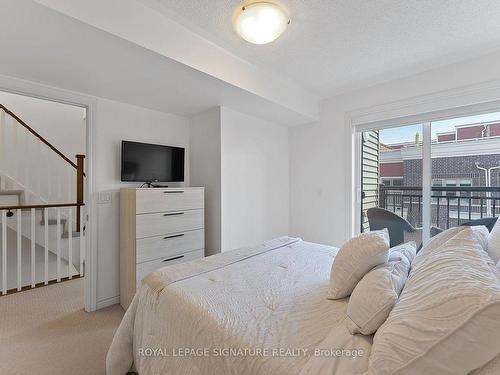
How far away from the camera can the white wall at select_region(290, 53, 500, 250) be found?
228cm

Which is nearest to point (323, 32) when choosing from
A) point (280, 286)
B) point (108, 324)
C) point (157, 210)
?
point (280, 286)

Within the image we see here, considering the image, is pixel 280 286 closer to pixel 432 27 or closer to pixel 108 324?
pixel 108 324

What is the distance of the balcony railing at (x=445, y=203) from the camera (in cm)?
236

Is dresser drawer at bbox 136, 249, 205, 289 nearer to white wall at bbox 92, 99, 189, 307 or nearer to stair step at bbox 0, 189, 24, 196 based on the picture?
white wall at bbox 92, 99, 189, 307

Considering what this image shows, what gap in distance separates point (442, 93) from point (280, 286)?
244cm

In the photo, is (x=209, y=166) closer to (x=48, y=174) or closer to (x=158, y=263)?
(x=158, y=263)

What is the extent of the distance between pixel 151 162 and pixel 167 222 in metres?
0.74

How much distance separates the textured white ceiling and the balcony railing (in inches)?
48.8

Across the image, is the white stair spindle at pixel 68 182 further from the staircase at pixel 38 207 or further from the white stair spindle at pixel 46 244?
the white stair spindle at pixel 46 244

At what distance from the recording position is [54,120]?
415cm

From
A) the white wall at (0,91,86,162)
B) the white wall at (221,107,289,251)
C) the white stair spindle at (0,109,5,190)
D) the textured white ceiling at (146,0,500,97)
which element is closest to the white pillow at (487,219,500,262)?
the textured white ceiling at (146,0,500,97)

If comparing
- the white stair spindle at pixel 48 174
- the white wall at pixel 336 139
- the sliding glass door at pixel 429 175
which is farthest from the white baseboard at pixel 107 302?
the sliding glass door at pixel 429 175

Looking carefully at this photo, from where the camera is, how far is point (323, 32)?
1844mm

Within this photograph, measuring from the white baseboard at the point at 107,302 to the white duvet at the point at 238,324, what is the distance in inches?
48.8
